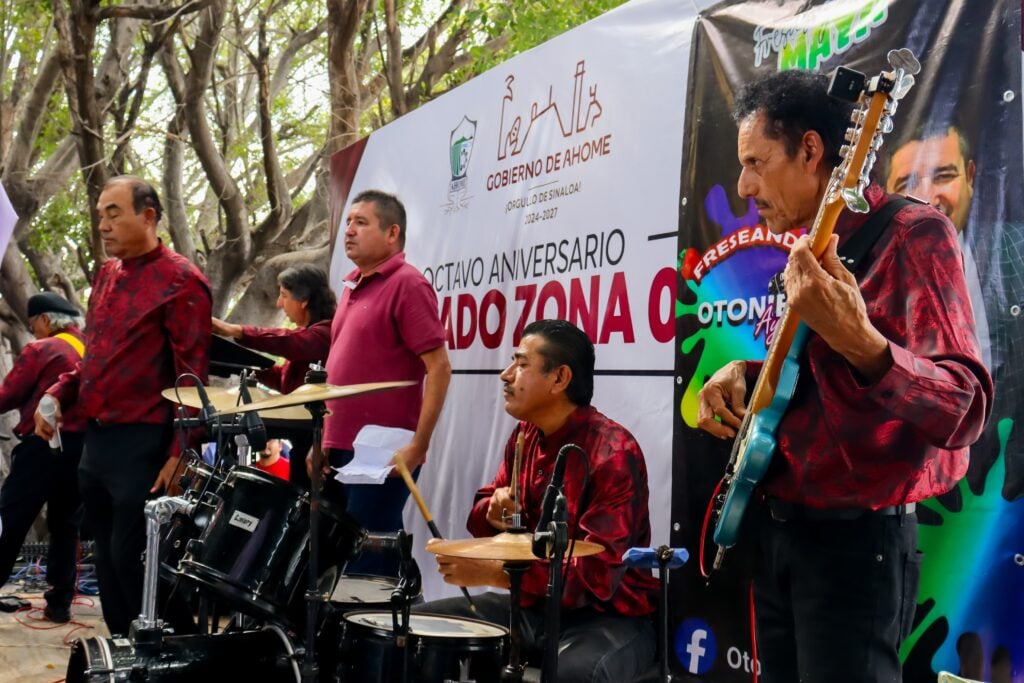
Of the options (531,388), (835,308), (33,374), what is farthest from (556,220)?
(33,374)

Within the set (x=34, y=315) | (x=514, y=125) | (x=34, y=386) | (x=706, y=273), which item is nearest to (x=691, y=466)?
(x=706, y=273)

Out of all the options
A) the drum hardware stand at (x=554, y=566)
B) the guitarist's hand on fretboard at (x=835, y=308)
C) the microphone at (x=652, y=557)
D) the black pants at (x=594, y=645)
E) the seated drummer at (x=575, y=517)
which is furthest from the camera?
the seated drummer at (x=575, y=517)

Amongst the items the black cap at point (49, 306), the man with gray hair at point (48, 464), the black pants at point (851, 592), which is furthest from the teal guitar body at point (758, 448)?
the black cap at point (49, 306)

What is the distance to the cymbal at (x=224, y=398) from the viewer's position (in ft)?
14.5

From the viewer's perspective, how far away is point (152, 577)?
338cm

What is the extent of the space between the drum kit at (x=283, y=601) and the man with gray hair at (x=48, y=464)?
304cm

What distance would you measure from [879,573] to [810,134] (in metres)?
1.06

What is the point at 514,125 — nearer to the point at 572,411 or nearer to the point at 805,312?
the point at 572,411

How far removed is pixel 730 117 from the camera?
3.82m

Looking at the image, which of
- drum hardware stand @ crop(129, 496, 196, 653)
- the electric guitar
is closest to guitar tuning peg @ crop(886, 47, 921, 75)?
the electric guitar

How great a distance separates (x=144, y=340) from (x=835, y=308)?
3.47 metres

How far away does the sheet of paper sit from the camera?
4449 mm

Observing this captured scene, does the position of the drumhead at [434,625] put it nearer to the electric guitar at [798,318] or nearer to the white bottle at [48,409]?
the electric guitar at [798,318]

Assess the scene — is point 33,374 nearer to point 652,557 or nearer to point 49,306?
point 49,306
